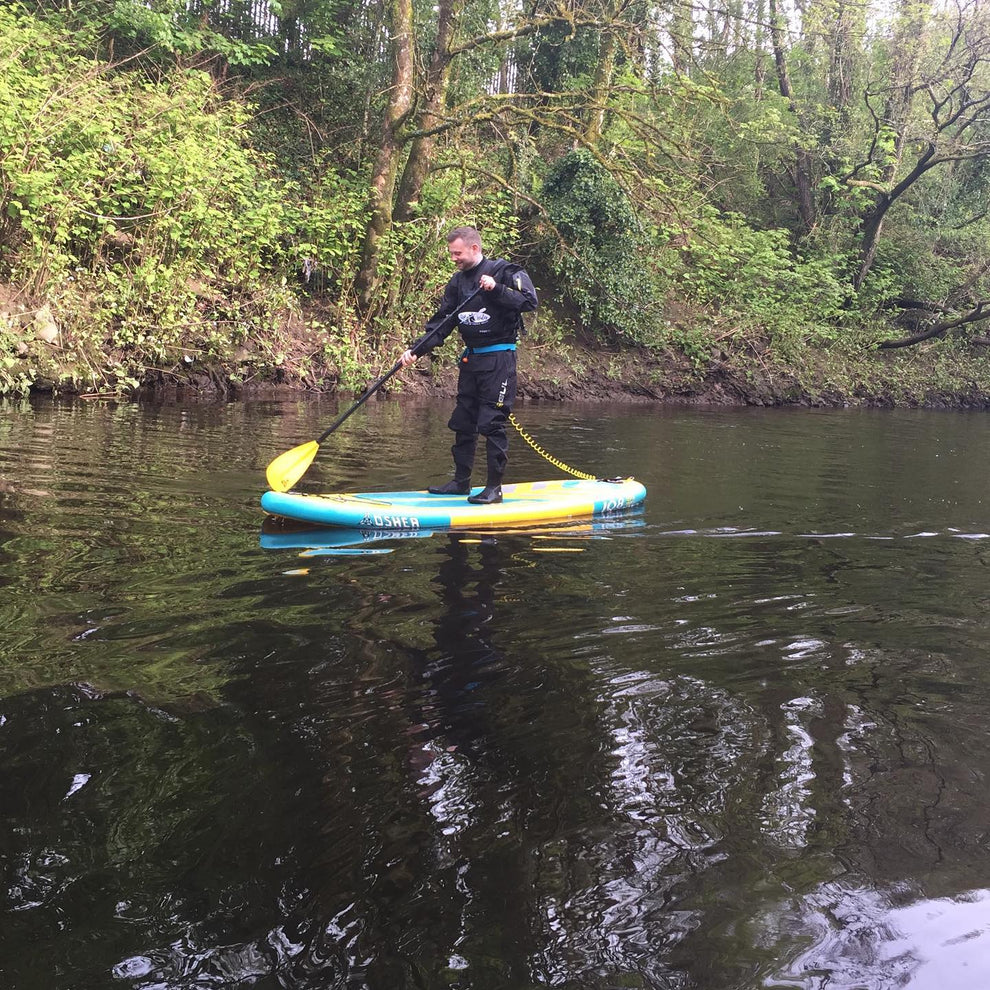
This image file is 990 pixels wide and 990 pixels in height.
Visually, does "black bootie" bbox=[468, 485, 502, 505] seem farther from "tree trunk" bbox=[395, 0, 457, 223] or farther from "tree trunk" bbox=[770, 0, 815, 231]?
"tree trunk" bbox=[770, 0, 815, 231]

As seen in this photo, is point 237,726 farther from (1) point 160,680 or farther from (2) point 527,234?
(2) point 527,234

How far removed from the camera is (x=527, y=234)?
19469mm

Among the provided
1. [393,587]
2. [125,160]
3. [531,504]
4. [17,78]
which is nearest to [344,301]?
[125,160]

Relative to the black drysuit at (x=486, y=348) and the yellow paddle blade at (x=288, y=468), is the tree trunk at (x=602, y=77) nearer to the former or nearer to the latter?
the black drysuit at (x=486, y=348)

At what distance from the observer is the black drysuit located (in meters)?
6.51

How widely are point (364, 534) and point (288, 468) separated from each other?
0.74 meters

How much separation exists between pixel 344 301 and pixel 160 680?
13.3m

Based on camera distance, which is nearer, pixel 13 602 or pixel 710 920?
pixel 710 920

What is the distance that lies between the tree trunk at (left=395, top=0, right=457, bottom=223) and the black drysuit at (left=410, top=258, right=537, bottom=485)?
9.74 meters

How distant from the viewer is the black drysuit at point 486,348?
256 inches

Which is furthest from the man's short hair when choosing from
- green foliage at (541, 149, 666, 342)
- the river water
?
green foliage at (541, 149, 666, 342)

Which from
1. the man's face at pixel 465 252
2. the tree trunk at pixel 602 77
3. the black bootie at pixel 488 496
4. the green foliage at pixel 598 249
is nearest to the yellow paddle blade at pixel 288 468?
the black bootie at pixel 488 496

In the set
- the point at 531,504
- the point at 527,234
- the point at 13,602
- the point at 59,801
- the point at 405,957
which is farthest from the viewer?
the point at 527,234

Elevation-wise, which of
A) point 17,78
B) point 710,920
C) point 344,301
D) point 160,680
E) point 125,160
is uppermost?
point 17,78
